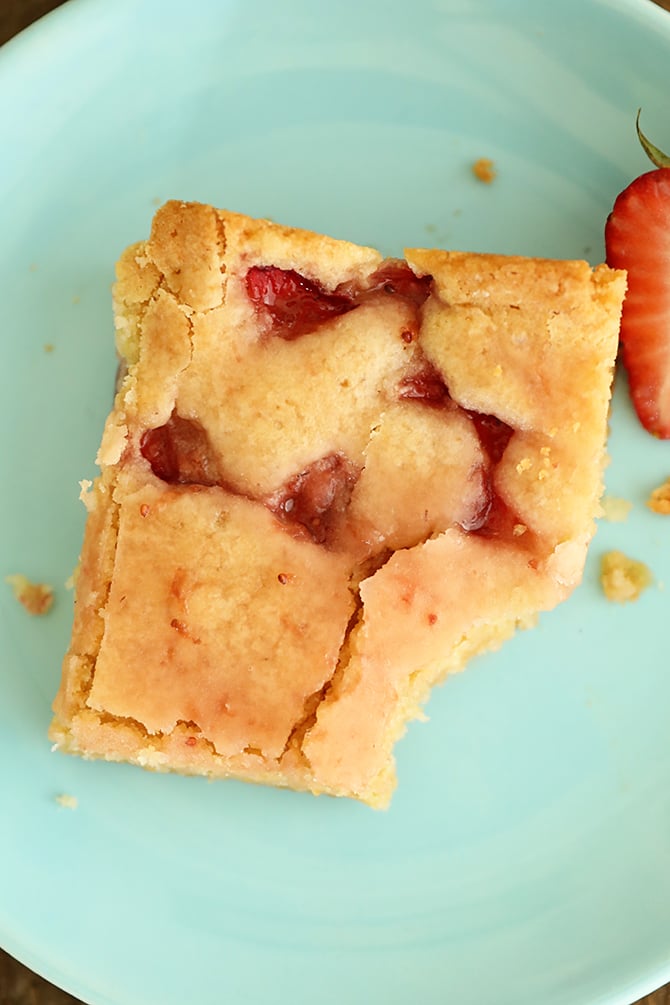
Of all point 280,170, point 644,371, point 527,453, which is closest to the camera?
point 527,453

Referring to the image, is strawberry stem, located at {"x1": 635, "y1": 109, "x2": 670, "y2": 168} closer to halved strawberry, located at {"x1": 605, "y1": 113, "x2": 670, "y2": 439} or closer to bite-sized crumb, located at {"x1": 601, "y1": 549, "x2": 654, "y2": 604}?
halved strawberry, located at {"x1": 605, "y1": 113, "x2": 670, "y2": 439}

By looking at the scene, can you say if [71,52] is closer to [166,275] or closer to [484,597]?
[166,275]

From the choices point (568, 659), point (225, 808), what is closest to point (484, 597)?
point (568, 659)

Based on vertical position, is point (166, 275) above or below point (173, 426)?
above

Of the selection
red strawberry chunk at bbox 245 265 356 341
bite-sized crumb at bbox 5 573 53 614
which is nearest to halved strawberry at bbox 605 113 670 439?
red strawberry chunk at bbox 245 265 356 341

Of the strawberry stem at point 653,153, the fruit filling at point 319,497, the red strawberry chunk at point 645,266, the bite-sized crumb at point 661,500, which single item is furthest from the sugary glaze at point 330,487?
the strawberry stem at point 653,153

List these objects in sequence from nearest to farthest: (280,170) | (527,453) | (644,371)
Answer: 1. (527,453)
2. (644,371)
3. (280,170)

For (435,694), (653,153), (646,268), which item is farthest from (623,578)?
(653,153)
